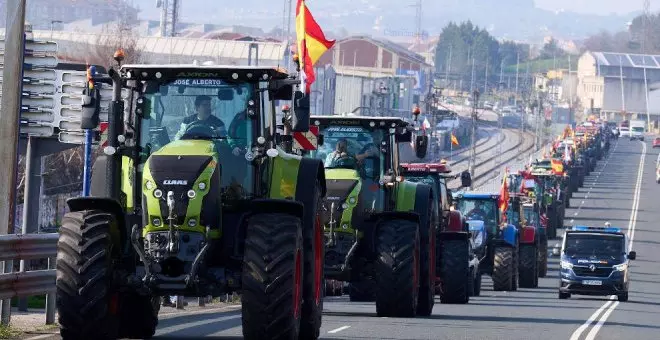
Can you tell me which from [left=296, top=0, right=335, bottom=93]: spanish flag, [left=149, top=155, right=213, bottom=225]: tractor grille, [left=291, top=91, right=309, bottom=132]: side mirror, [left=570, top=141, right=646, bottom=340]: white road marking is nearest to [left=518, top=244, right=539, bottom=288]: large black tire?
[left=570, top=141, right=646, bottom=340]: white road marking

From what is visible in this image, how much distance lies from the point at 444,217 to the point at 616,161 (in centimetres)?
11037

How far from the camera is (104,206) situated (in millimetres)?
15547

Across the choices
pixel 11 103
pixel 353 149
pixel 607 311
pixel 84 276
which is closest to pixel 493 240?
pixel 607 311

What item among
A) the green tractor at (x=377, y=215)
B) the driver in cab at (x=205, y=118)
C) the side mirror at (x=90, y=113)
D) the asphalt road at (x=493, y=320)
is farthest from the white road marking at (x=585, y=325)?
the side mirror at (x=90, y=113)

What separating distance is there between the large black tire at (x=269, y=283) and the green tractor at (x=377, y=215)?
671 centimetres

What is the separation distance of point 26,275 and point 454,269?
13761 millimetres

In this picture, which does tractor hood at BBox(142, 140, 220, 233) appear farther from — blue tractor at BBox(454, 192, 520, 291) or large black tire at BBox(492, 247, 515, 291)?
large black tire at BBox(492, 247, 515, 291)

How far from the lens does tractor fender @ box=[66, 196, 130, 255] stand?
611 inches

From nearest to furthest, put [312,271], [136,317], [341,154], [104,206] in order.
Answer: [104,206] < [312,271] < [136,317] < [341,154]

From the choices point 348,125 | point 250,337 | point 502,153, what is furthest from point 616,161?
point 250,337

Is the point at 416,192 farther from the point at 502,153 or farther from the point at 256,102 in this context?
the point at 502,153

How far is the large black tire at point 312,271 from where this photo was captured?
16.8 metres

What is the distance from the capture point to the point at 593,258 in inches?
1652

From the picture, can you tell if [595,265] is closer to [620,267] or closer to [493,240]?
[620,267]
